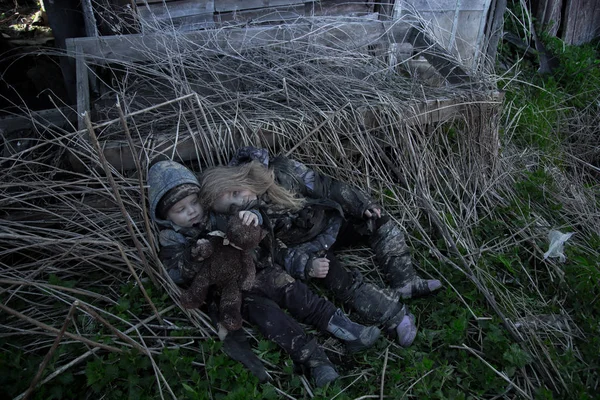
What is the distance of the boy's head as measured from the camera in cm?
254

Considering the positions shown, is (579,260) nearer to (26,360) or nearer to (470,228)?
(470,228)

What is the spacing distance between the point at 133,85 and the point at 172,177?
4.51 feet

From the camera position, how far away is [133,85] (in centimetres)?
361

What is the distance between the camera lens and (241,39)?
3.96 metres

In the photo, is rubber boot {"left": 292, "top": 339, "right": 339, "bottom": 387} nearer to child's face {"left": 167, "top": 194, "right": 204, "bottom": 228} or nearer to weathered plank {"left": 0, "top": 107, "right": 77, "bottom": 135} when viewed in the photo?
child's face {"left": 167, "top": 194, "right": 204, "bottom": 228}

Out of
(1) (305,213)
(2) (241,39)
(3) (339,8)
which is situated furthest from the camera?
(3) (339,8)

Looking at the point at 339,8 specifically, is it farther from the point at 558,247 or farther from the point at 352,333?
the point at 352,333

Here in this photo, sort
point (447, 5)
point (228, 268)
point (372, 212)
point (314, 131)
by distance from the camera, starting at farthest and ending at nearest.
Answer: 1. point (447, 5)
2. point (314, 131)
3. point (372, 212)
4. point (228, 268)

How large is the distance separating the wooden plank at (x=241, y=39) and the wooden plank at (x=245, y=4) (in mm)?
592

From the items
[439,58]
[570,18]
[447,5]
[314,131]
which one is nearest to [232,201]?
[314,131]

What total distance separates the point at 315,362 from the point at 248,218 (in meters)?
0.76

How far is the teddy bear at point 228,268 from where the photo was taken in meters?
2.24

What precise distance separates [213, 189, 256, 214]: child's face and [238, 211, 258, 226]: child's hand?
0.22 m

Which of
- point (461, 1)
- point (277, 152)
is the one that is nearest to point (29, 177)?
point (277, 152)
